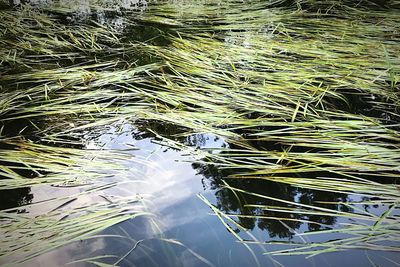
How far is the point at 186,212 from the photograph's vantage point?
1271mm

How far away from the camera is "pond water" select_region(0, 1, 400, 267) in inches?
42.8

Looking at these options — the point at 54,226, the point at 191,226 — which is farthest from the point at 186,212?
the point at 54,226

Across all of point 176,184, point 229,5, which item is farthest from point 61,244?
point 229,5

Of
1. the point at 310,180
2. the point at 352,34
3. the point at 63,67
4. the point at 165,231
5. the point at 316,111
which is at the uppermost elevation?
the point at 352,34

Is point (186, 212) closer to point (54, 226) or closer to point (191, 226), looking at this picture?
point (191, 226)

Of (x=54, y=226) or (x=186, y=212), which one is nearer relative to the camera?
(x=54, y=226)

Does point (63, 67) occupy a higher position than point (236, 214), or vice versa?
point (63, 67)

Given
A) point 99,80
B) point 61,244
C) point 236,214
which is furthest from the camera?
point 99,80

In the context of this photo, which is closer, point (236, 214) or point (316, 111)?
point (236, 214)

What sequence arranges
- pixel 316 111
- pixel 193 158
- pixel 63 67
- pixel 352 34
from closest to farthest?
pixel 193 158, pixel 316 111, pixel 63 67, pixel 352 34

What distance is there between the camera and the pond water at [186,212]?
109 centimetres

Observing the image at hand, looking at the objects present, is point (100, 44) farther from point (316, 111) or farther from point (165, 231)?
point (165, 231)

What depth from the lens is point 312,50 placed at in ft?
7.86

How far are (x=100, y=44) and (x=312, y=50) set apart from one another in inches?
64.9
